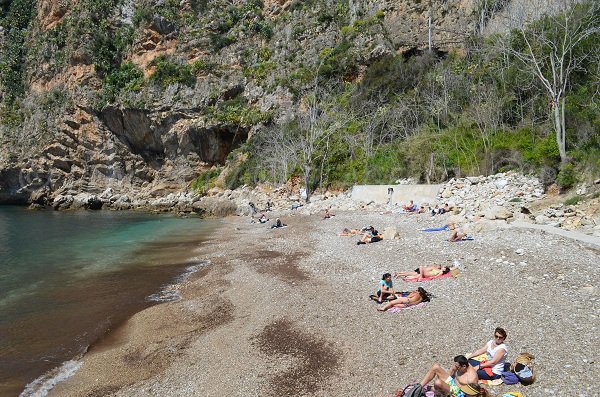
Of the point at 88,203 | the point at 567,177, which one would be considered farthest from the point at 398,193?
the point at 88,203

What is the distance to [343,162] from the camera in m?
43.3

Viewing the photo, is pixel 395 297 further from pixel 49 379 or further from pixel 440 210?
pixel 440 210

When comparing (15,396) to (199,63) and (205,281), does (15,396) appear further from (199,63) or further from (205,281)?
(199,63)

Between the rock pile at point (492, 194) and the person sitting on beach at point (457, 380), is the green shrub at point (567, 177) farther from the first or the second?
the person sitting on beach at point (457, 380)

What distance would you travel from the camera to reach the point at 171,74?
64250 millimetres

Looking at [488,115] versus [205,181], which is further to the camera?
[205,181]

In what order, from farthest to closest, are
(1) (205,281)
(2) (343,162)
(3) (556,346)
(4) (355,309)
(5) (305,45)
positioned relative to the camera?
(5) (305,45)
(2) (343,162)
(1) (205,281)
(4) (355,309)
(3) (556,346)

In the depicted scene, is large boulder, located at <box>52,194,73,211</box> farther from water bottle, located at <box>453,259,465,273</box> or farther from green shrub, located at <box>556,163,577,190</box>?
green shrub, located at <box>556,163,577,190</box>

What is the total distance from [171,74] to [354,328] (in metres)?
62.3

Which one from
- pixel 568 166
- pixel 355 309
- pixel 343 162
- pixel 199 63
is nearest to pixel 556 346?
pixel 355 309

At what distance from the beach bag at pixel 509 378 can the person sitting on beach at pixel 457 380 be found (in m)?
0.46

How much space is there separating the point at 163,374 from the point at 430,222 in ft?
55.8

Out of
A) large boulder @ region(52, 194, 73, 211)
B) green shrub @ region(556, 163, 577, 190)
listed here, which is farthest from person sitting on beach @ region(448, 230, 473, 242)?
large boulder @ region(52, 194, 73, 211)

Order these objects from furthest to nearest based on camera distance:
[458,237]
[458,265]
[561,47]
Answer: [561,47] → [458,237] → [458,265]
